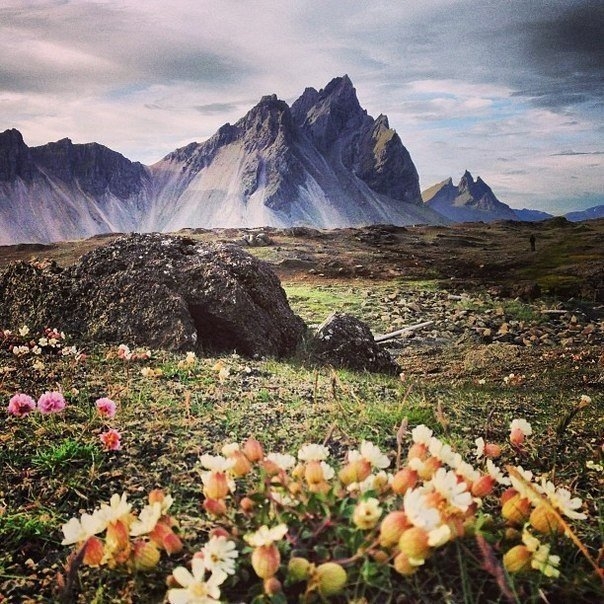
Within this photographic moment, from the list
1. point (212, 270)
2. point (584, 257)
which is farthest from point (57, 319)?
point (584, 257)

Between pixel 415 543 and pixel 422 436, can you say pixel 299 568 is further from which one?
pixel 422 436

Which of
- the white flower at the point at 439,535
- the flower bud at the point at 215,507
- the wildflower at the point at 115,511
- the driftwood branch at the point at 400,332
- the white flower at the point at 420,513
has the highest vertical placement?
the white flower at the point at 420,513

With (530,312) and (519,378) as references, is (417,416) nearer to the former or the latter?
(519,378)

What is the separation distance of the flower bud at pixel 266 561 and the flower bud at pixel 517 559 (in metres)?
0.80

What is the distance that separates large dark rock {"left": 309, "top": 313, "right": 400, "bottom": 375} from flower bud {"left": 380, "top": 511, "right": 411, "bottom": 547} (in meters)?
6.14

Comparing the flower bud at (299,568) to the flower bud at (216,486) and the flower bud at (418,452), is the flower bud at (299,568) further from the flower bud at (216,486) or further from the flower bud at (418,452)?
the flower bud at (418,452)

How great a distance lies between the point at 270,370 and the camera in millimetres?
6211

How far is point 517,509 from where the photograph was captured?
215cm

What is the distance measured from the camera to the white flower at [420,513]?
172 cm

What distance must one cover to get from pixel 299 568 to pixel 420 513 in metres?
0.42

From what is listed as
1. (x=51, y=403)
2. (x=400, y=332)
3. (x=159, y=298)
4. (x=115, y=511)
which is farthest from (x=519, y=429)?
(x=400, y=332)

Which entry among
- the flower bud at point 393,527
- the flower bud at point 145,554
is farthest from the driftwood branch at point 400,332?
the flower bud at point 393,527

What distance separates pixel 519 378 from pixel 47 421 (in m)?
7.31

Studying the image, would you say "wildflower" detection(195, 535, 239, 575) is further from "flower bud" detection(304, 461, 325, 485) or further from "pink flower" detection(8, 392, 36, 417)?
"pink flower" detection(8, 392, 36, 417)
